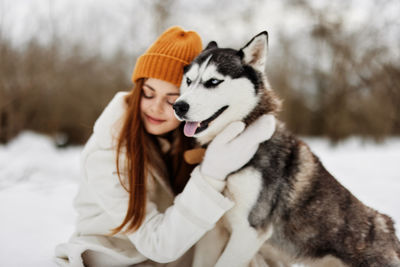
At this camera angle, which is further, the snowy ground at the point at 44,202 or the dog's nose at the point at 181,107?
the snowy ground at the point at 44,202

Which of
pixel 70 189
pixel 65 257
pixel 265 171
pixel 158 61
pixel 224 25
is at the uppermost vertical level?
pixel 224 25

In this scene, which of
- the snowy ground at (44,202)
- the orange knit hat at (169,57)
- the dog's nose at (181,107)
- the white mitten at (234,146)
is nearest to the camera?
the dog's nose at (181,107)

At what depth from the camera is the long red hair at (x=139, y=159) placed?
1.73 m

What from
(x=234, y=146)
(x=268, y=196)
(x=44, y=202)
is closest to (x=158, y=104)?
(x=234, y=146)

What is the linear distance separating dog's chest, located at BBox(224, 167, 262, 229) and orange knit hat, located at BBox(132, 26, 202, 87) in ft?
2.37

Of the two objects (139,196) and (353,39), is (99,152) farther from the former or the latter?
(353,39)

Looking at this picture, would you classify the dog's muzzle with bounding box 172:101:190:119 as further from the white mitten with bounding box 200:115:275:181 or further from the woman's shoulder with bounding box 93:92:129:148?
the woman's shoulder with bounding box 93:92:129:148

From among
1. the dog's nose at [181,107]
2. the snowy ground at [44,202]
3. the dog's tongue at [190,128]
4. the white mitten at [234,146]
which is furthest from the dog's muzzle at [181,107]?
the snowy ground at [44,202]

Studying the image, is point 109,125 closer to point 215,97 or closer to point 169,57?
point 169,57

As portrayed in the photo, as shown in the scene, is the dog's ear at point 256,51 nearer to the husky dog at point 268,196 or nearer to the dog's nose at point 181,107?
the husky dog at point 268,196

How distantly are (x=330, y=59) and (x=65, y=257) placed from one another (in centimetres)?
1295

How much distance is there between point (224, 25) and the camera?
1120 cm

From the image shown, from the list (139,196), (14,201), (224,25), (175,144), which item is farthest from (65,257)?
(224,25)

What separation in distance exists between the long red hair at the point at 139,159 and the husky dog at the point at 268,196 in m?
0.35
